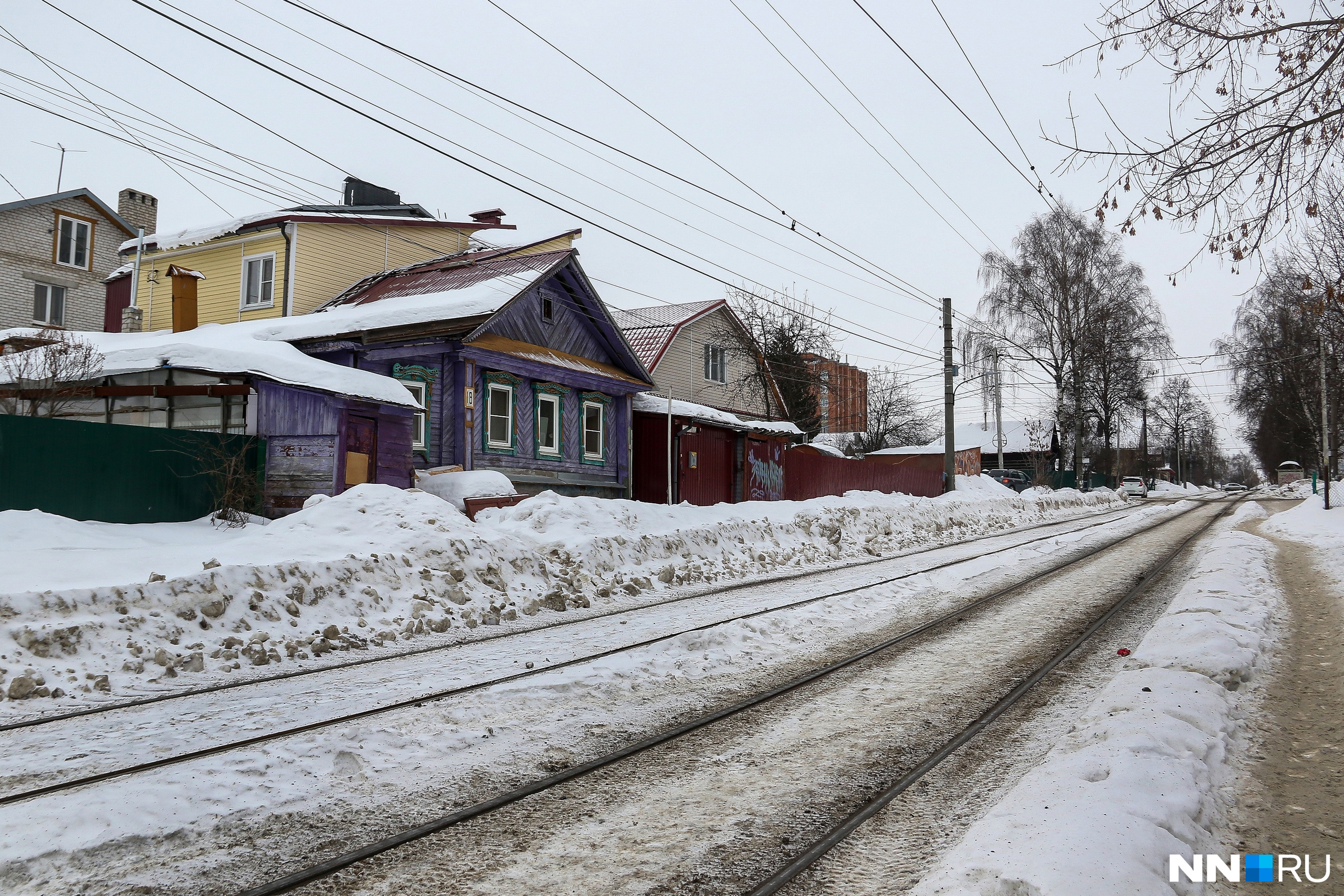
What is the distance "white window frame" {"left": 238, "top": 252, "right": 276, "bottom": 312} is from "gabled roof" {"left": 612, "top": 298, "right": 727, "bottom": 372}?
11388 mm

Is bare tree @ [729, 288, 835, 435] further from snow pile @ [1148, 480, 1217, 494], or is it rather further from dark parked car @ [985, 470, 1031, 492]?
snow pile @ [1148, 480, 1217, 494]

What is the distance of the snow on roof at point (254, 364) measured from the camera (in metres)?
13.4

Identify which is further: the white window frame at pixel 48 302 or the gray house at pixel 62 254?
the white window frame at pixel 48 302

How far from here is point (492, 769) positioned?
430cm

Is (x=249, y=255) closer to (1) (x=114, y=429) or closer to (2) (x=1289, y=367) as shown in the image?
(1) (x=114, y=429)

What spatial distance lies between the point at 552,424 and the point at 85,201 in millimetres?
24691

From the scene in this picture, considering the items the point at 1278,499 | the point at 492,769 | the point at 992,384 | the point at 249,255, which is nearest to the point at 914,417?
the point at 992,384

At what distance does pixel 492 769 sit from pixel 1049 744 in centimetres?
315

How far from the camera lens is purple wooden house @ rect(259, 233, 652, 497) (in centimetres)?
1727

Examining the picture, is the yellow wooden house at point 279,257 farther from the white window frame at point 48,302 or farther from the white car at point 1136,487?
the white car at point 1136,487

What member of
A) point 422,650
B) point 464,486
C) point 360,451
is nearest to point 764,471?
point 464,486

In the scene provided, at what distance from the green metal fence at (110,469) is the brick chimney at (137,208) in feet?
91.0

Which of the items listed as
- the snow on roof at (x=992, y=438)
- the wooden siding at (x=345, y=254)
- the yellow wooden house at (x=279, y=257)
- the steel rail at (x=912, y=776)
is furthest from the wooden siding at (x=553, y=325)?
the snow on roof at (x=992, y=438)

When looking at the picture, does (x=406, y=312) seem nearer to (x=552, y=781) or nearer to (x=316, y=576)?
(x=316, y=576)
